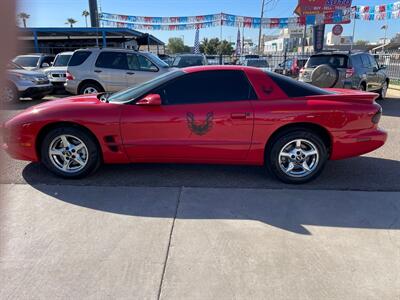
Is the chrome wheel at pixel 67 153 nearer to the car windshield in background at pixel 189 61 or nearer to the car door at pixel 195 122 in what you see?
the car door at pixel 195 122

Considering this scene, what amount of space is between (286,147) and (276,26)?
3040 cm

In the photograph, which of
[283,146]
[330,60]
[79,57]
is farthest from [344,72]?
[79,57]

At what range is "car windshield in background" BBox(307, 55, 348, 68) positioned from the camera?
1070 centimetres

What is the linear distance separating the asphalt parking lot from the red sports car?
1.01 ft

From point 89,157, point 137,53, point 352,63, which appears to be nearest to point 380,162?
point 89,157

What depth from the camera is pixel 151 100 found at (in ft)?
13.9

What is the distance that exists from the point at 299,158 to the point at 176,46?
95.4 m

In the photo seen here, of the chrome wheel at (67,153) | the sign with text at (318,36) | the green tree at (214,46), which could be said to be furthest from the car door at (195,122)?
the green tree at (214,46)

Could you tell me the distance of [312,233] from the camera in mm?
3287

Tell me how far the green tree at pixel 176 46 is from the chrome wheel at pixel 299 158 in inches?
3534

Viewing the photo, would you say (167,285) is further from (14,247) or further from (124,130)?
(124,130)

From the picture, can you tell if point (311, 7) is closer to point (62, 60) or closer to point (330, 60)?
point (330, 60)

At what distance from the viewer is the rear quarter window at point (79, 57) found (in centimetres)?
1105

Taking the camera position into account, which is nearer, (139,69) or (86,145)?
(86,145)
